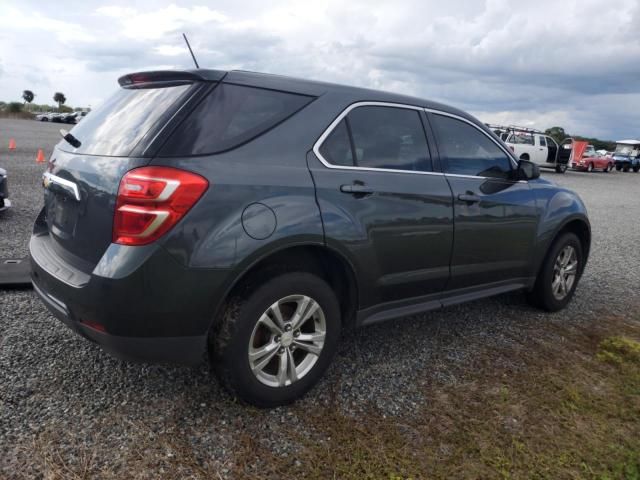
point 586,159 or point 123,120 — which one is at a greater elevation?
point 123,120

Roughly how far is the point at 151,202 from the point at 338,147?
1.15 m

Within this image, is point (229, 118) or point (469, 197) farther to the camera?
point (469, 197)

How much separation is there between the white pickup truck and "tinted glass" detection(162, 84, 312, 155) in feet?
73.1

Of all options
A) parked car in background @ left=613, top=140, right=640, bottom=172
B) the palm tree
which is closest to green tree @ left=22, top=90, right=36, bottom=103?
the palm tree

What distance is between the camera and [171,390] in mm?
3057

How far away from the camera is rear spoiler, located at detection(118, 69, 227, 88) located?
2715 mm

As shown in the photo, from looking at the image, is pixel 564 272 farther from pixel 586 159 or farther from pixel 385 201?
pixel 586 159

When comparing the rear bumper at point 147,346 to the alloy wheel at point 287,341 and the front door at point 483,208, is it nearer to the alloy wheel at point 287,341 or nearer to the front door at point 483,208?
the alloy wheel at point 287,341

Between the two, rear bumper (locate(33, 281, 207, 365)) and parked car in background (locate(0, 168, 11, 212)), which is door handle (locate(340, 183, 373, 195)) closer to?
rear bumper (locate(33, 281, 207, 365))

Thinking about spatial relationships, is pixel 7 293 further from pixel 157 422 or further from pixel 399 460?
pixel 399 460

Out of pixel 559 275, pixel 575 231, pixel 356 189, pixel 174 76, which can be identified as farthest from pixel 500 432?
pixel 575 231

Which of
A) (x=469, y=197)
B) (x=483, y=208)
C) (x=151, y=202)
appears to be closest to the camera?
(x=151, y=202)

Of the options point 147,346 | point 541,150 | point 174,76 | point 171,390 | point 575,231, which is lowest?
point 171,390

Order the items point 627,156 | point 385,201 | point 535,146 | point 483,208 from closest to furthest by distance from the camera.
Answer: point 385,201, point 483,208, point 535,146, point 627,156
